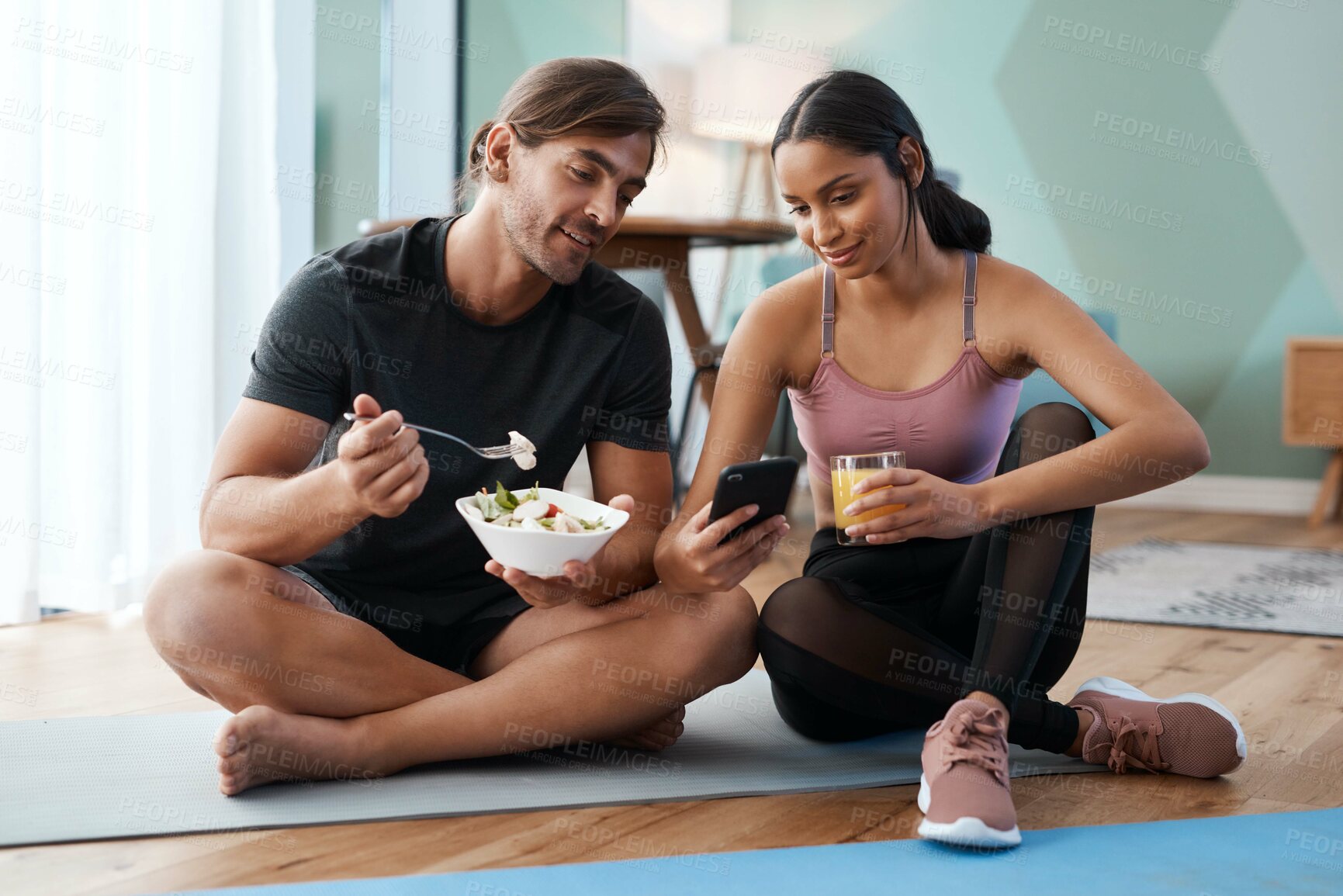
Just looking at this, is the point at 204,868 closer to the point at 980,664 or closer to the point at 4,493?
the point at 980,664

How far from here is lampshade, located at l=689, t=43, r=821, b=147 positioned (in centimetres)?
458

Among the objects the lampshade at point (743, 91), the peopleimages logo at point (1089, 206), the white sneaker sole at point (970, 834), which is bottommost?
the white sneaker sole at point (970, 834)

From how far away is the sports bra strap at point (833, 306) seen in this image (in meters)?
1.49

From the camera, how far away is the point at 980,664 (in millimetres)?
1345

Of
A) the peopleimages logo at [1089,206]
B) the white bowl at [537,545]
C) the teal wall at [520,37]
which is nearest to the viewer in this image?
the white bowl at [537,545]

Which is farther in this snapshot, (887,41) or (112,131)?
(887,41)

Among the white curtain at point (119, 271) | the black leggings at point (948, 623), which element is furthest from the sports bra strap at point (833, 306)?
the white curtain at point (119, 271)

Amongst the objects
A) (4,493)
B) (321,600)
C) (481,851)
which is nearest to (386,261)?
(321,600)

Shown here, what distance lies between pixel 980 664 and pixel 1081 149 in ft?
11.8

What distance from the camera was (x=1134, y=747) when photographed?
4.75ft

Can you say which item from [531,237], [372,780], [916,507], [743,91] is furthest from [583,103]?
[743,91]

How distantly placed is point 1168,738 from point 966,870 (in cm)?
44

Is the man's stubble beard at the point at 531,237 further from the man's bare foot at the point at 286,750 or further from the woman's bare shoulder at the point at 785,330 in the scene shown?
the man's bare foot at the point at 286,750

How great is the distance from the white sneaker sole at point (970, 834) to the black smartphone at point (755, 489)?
1.16 feet
